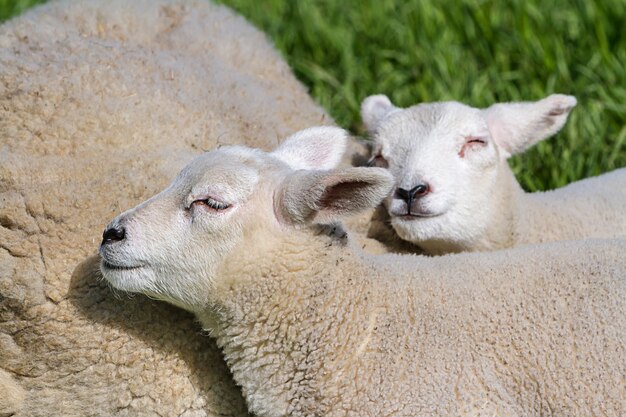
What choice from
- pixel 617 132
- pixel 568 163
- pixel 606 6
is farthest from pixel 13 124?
pixel 606 6

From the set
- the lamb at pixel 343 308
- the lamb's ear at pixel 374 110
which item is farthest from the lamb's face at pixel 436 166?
the lamb at pixel 343 308

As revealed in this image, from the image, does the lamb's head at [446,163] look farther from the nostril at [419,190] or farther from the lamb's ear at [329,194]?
the lamb's ear at [329,194]

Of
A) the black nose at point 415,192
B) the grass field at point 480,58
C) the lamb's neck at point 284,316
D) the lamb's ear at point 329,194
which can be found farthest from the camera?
the grass field at point 480,58

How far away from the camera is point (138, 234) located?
401cm

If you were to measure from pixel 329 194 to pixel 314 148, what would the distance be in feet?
2.33

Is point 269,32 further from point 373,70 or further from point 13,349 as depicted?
point 13,349

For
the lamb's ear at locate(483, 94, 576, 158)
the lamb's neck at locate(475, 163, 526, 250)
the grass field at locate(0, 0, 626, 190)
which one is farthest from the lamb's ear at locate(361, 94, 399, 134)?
the grass field at locate(0, 0, 626, 190)

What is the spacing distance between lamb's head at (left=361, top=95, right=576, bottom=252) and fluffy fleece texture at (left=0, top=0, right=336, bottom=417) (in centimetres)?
55

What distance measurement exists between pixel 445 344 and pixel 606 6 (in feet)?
16.0

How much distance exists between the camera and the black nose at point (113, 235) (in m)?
4.02

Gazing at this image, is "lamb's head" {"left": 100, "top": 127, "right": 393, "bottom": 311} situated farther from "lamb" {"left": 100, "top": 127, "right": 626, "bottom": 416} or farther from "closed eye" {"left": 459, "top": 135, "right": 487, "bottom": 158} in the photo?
"closed eye" {"left": 459, "top": 135, "right": 487, "bottom": 158}

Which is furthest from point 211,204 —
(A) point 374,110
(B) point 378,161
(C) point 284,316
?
(A) point 374,110

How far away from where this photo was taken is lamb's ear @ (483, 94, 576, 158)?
577 centimetres

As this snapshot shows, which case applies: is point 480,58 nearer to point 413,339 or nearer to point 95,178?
point 95,178
